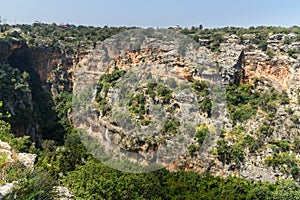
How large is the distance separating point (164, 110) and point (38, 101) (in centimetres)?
1638

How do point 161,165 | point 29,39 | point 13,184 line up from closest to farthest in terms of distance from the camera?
point 13,184, point 161,165, point 29,39

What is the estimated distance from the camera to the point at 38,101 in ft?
111

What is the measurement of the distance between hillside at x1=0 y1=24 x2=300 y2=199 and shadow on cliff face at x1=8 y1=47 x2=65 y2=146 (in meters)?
0.14

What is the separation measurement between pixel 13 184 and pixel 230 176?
50.6ft

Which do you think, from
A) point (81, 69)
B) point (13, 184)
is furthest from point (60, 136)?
point (13, 184)

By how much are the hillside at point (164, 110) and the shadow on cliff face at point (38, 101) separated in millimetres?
139

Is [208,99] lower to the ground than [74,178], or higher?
higher

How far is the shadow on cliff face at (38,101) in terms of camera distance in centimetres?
2978

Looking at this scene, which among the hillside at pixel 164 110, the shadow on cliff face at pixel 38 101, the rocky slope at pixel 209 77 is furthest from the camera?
the shadow on cliff face at pixel 38 101

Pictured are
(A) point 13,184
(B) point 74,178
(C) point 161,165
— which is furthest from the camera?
(C) point 161,165

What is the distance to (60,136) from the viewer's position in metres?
29.5

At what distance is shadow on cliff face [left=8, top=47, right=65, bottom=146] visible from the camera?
2978 centimetres

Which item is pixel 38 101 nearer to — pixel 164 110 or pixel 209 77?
pixel 164 110

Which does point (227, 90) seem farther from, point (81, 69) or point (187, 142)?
point (81, 69)
